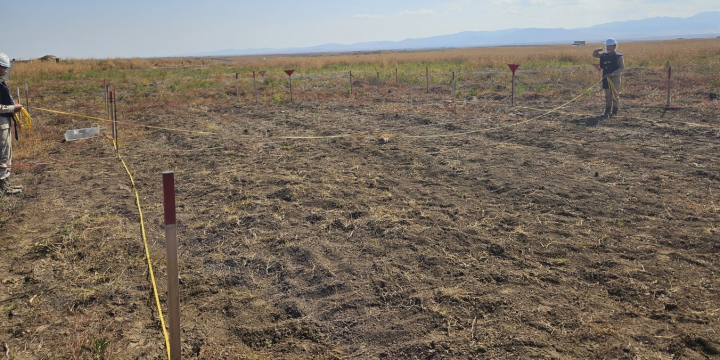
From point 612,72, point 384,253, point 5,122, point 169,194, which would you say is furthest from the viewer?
point 612,72

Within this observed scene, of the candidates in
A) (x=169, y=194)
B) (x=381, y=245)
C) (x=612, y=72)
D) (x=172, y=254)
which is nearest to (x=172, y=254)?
(x=172, y=254)

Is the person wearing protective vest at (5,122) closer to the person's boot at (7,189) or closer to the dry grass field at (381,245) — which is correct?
the person's boot at (7,189)

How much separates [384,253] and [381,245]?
21 centimetres

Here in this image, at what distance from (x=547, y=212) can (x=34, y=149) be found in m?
10.2

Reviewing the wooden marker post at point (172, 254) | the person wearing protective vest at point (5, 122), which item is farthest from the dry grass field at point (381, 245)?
the wooden marker post at point (172, 254)

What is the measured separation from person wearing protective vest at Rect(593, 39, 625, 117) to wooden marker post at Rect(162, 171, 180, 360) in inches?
473

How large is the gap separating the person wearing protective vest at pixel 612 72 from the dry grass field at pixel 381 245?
91 cm

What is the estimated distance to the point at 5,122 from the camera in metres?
7.09

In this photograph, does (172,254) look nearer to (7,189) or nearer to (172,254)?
(172,254)

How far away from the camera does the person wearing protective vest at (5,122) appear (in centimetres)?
682

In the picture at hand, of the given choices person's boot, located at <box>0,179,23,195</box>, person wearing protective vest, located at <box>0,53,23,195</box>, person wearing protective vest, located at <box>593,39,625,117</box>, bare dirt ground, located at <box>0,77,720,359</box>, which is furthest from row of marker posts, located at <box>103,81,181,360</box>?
person wearing protective vest, located at <box>593,39,625,117</box>

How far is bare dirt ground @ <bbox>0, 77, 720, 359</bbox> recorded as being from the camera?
12.0 feet

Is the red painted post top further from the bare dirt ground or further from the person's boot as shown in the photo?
the person's boot

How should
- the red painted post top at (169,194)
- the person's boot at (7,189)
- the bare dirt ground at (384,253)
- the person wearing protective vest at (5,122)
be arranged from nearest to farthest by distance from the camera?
the red painted post top at (169,194) < the bare dirt ground at (384,253) < the person wearing protective vest at (5,122) < the person's boot at (7,189)
